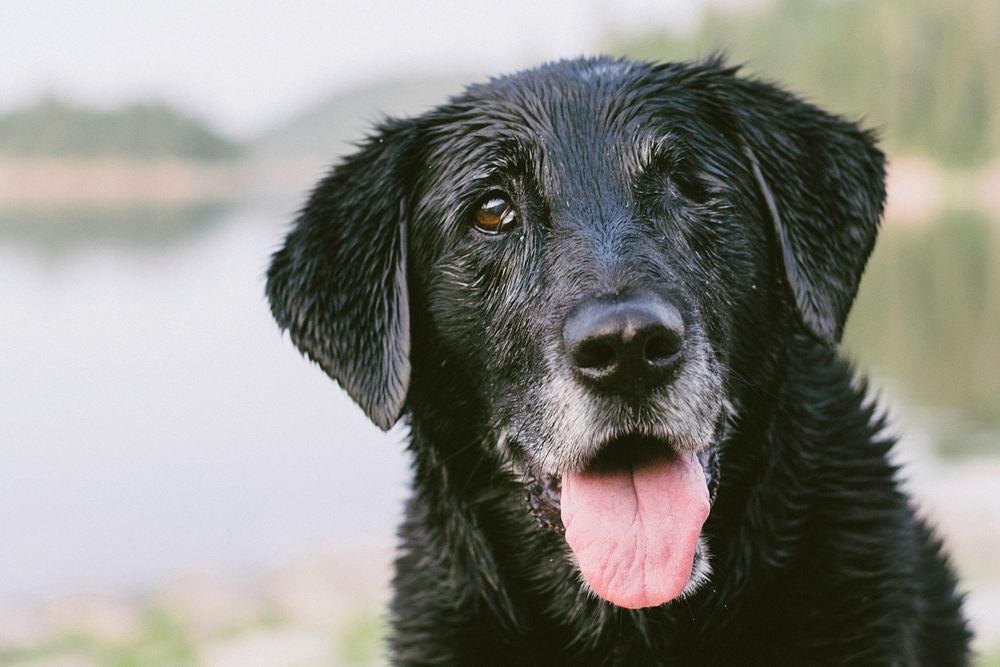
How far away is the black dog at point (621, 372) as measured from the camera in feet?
9.66

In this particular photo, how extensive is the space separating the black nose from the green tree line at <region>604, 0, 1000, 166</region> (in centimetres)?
4771

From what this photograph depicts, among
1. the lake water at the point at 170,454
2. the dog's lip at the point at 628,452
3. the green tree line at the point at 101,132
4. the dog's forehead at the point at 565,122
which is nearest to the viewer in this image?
the dog's lip at the point at 628,452

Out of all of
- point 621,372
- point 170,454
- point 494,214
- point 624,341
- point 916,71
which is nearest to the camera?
point 624,341

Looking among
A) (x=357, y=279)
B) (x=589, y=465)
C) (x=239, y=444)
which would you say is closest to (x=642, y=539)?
(x=589, y=465)

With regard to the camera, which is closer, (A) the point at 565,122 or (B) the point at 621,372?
(B) the point at 621,372

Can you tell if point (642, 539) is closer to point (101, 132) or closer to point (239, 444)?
point (239, 444)

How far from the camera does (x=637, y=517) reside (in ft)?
9.49

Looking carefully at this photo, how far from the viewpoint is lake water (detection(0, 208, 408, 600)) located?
13578 mm

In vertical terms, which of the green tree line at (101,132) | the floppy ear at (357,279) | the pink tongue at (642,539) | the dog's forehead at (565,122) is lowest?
the pink tongue at (642,539)

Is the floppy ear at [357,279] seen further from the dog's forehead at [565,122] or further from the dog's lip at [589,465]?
the dog's lip at [589,465]

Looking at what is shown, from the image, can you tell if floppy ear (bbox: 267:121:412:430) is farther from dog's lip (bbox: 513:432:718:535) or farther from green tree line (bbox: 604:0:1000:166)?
green tree line (bbox: 604:0:1000:166)

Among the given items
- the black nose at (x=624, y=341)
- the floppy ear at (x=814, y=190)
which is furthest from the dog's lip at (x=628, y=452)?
the floppy ear at (x=814, y=190)

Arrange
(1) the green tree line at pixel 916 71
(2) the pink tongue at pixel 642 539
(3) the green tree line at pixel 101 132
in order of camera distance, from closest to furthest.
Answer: (2) the pink tongue at pixel 642 539 < (1) the green tree line at pixel 916 71 < (3) the green tree line at pixel 101 132

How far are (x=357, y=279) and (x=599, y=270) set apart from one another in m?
0.89
